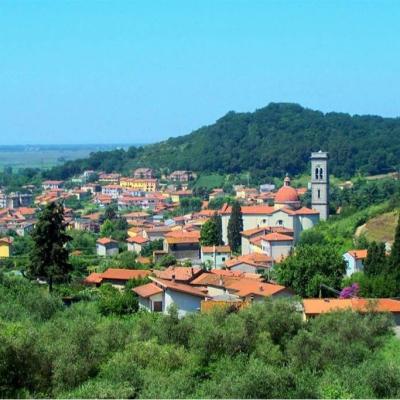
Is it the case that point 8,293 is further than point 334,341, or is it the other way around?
point 8,293

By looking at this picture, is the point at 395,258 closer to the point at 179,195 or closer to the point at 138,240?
the point at 138,240

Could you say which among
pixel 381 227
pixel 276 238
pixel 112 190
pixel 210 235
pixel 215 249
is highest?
pixel 381 227

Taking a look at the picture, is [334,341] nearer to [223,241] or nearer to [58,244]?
[58,244]

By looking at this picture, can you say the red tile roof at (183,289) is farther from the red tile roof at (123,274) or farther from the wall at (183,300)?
the red tile roof at (123,274)

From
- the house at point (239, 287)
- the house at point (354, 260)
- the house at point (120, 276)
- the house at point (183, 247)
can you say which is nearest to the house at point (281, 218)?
the house at point (183, 247)

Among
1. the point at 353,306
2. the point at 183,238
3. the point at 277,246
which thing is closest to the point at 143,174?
the point at 183,238

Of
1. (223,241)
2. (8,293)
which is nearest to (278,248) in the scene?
(223,241)
